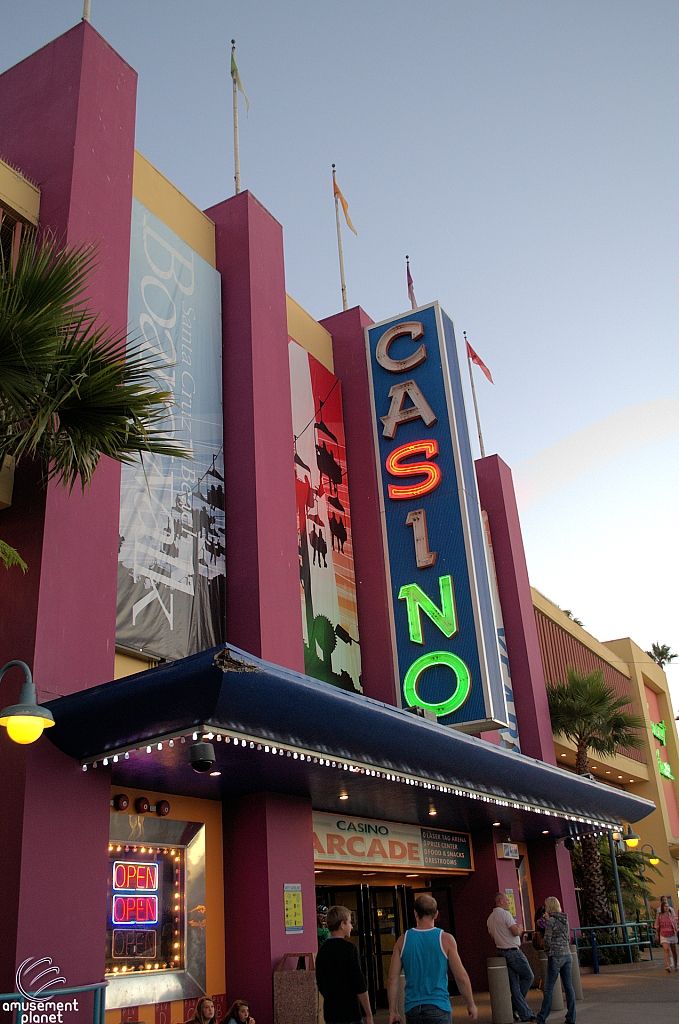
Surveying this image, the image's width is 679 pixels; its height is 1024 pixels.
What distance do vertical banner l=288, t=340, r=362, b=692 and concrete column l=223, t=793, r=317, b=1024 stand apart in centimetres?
291

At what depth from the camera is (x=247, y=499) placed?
14.0 metres

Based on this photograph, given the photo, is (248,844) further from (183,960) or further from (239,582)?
(239,582)

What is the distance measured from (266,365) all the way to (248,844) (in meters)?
7.62

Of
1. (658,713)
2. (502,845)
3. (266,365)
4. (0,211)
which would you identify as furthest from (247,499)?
(658,713)

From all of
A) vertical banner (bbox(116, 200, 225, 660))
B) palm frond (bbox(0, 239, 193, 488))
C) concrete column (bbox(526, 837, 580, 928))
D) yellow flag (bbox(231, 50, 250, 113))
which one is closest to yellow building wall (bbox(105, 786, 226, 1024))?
vertical banner (bbox(116, 200, 225, 660))

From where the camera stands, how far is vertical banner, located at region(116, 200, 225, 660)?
1210cm

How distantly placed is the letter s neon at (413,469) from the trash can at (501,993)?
787cm

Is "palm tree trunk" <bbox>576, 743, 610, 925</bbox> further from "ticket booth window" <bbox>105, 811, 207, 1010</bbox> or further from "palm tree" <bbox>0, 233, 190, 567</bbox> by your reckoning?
"palm tree" <bbox>0, 233, 190, 567</bbox>

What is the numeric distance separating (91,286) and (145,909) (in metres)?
7.92

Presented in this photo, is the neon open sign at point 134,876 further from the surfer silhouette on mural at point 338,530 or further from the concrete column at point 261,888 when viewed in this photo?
the surfer silhouette on mural at point 338,530

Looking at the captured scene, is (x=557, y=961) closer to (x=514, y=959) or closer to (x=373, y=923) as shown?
(x=514, y=959)

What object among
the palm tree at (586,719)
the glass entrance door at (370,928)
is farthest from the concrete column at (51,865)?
the palm tree at (586,719)

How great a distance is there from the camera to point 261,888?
1212 centimetres

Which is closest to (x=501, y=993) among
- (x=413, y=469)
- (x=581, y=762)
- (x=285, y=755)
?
(x=285, y=755)
